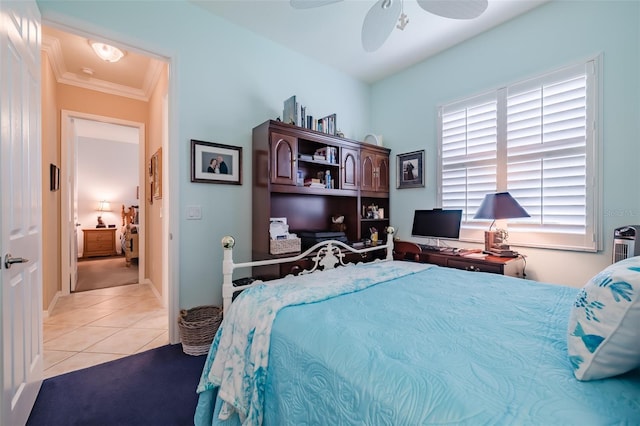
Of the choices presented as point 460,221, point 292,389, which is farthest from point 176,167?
point 460,221

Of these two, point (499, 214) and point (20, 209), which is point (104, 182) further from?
point (499, 214)

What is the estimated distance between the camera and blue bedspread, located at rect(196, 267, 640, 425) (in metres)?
0.64

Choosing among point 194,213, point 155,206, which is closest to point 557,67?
point 194,213

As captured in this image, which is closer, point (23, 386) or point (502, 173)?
point (23, 386)

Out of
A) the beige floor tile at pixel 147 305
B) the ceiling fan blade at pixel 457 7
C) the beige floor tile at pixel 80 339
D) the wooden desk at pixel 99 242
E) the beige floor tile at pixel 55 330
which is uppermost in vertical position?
the ceiling fan blade at pixel 457 7

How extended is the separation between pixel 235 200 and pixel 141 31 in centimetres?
152

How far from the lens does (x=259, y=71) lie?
2.97 meters

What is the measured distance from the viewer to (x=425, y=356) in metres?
0.83

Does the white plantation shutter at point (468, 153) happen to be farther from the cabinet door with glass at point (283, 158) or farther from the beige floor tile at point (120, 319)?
the beige floor tile at point (120, 319)

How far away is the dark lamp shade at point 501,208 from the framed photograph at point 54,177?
4.40 m

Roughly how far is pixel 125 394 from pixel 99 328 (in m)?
1.32

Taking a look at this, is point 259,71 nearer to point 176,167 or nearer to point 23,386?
point 176,167

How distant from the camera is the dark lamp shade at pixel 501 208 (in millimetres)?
2469

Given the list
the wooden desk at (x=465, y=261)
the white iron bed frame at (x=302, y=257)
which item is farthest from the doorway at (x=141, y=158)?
the wooden desk at (x=465, y=261)
